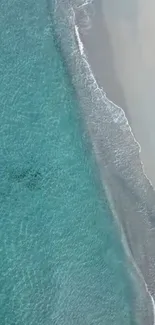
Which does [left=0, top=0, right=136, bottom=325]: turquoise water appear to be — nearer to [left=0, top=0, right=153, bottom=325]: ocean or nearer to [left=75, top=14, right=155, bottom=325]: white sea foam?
[left=0, top=0, right=153, bottom=325]: ocean

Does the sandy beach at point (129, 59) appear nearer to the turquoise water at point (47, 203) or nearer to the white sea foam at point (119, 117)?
the white sea foam at point (119, 117)

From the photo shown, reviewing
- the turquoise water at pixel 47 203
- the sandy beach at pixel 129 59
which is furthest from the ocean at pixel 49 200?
the sandy beach at pixel 129 59

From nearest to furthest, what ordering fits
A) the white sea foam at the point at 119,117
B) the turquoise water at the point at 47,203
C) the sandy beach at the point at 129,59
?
the turquoise water at the point at 47,203
the white sea foam at the point at 119,117
the sandy beach at the point at 129,59

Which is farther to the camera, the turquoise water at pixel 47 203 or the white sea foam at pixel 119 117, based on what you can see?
the white sea foam at pixel 119 117

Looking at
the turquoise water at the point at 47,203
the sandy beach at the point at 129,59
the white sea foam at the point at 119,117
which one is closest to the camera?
the turquoise water at the point at 47,203

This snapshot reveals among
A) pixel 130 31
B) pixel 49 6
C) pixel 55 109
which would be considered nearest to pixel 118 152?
pixel 55 109
